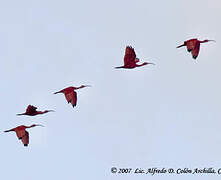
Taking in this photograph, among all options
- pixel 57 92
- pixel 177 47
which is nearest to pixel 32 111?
pixel 57 92

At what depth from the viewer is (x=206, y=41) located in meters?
59.1

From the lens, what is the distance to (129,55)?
2201 inches

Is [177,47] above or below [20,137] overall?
above

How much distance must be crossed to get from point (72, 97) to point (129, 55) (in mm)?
5970

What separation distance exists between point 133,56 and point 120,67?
117 cm

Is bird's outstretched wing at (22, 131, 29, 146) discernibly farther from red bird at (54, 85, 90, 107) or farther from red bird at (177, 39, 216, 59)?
red bird at (177, 39, 216, 59)

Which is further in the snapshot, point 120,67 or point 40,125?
point 40,125

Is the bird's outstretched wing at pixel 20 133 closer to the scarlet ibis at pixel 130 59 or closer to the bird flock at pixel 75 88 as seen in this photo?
the bird flock at pixel 75 88

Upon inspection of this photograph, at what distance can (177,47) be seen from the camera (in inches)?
2147

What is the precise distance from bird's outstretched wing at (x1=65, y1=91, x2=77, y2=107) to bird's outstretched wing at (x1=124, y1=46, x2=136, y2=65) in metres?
5.52

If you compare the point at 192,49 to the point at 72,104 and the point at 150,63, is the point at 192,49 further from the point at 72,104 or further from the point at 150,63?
the point at 72,104

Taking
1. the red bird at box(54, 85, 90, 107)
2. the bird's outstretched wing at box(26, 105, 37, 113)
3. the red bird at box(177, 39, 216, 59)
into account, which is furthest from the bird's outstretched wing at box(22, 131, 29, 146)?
the red bird at box(177, 39, 216, 59)

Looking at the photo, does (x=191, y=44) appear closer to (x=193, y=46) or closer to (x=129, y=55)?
(x=193, y=46)

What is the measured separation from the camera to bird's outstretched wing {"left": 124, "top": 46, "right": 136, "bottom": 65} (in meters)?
55.8
